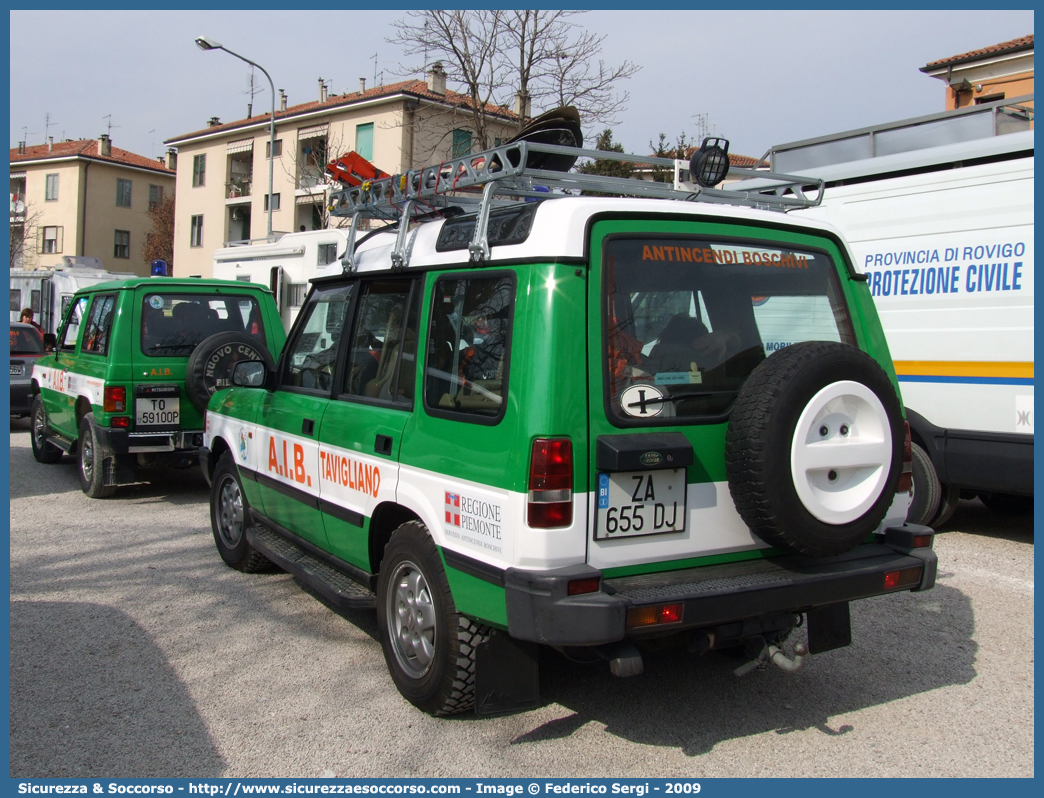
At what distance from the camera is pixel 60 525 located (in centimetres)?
743

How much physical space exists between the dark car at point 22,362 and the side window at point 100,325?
472 cm

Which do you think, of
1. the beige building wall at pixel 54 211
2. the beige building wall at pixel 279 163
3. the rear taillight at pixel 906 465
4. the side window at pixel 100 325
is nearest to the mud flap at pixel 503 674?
the rear taillight at pixel 906 465

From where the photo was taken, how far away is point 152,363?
8031 millimetres

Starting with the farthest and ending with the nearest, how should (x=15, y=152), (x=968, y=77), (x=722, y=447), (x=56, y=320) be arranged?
(x=15, y=152) → (x=968, y=77) → (x=56, y=320) → (x=722, y=447)

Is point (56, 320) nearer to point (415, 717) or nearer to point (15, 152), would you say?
point (415, 717)

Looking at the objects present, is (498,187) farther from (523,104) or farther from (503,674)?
(523,104)

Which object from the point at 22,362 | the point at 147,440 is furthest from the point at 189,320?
the point at 22,362

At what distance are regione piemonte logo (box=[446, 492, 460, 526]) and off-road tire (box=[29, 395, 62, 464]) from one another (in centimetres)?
856

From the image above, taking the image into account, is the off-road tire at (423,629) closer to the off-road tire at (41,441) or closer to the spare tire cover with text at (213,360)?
the spare tire cover with text at (213,360)

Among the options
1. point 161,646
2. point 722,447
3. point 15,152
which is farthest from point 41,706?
point 15,152

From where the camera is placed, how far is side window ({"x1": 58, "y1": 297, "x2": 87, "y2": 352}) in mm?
9270

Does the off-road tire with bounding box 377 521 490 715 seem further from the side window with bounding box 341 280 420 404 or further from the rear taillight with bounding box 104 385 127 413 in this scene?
the rear taillight with bounding box 104 385 127 413

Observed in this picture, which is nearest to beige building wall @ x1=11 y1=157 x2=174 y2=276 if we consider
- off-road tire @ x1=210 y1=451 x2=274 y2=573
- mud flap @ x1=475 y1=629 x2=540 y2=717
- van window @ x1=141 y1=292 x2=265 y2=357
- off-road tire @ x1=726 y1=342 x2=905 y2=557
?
van window @ x1=141 y1=292 x2=265 y2=357

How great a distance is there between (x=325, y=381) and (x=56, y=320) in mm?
18361
